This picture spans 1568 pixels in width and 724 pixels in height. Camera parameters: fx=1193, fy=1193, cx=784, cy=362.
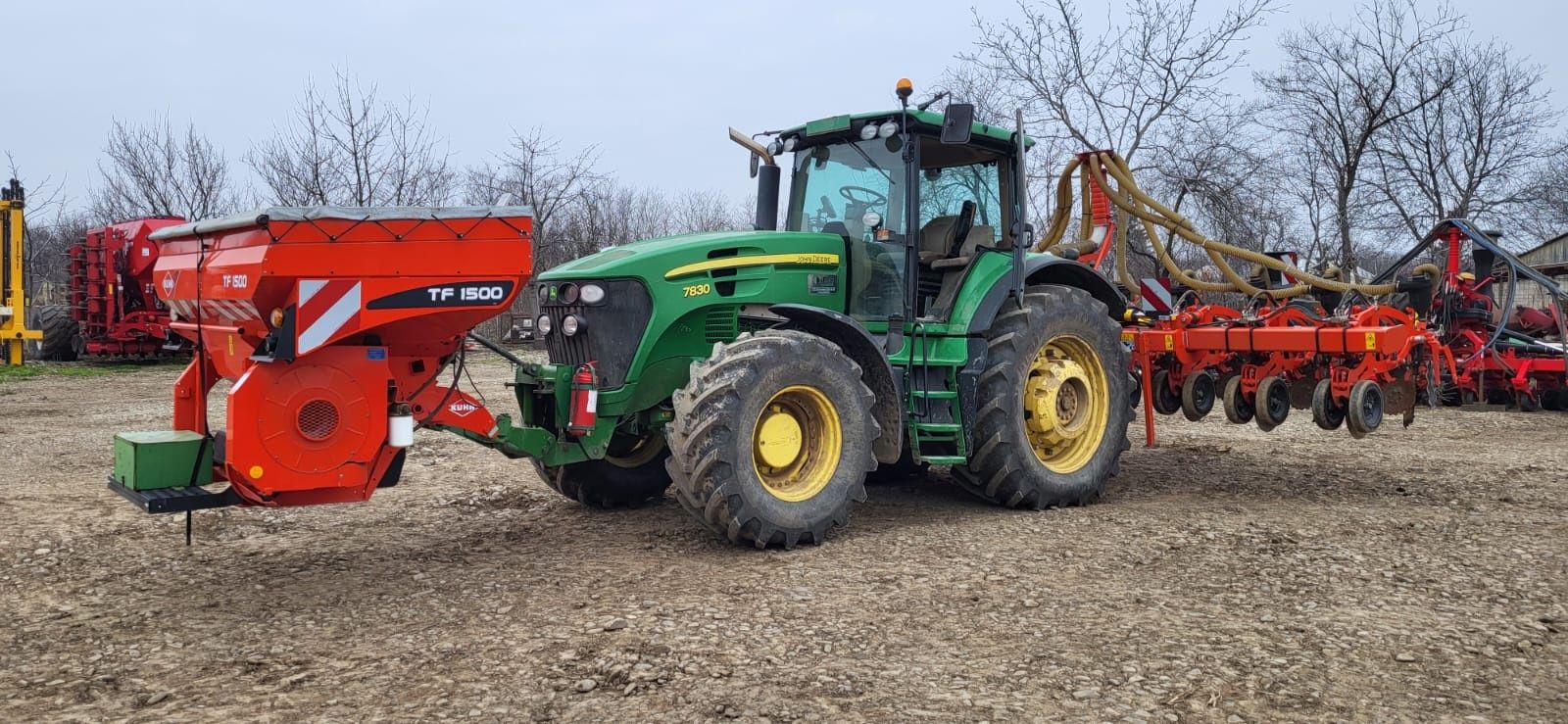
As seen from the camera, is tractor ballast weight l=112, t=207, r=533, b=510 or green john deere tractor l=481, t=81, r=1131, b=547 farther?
green john deere tractor l=481, t=81, r=1131, b=547

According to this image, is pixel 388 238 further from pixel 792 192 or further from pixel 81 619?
pixel 792 192

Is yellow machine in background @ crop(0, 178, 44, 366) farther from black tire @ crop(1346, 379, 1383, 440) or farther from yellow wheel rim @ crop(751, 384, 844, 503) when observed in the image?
black tire @ crop(1346, 379, 1383, 440)

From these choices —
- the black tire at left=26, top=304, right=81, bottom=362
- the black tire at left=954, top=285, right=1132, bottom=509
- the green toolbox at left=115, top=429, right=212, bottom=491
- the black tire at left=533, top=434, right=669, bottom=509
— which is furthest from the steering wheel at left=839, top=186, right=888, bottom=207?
the black tire at left=26, top=304, right=81, bottom=362

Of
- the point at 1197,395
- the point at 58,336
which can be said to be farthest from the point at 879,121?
the point at 58,336

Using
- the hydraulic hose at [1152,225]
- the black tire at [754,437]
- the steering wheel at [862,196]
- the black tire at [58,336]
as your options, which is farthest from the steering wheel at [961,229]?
the black tire at [58,336]

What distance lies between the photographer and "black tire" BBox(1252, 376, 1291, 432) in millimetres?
7773

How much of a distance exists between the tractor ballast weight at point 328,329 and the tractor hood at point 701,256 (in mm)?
730

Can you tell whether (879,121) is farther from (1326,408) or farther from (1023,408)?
(1326,408)

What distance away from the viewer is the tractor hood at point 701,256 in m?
5.84

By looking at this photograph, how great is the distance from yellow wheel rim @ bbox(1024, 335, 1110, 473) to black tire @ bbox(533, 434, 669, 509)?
2163 mm

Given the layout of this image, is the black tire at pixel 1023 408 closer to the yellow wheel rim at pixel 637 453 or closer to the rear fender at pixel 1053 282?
the rear fender at pixel 1053 282

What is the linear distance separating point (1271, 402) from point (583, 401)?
4.67 meters

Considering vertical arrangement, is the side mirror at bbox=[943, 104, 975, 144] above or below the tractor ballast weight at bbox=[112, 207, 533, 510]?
above

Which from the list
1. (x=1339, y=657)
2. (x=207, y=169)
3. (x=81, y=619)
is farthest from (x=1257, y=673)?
(x=207, y=169)
